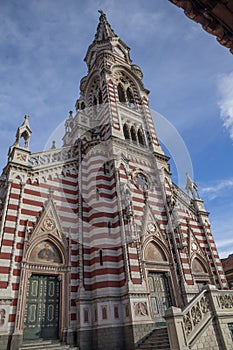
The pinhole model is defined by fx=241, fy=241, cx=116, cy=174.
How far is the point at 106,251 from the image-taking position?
555 inches

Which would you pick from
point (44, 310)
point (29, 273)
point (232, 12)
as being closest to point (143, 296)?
point (44, 310)

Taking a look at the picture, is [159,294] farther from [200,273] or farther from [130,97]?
[130,97]

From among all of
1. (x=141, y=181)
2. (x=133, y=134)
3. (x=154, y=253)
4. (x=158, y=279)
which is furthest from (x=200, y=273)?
(x=133, y=134)

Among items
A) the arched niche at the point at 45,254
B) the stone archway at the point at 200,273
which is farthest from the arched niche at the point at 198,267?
the arched niche at the point at 45,254

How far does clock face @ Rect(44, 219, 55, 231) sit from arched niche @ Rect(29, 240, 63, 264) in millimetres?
741

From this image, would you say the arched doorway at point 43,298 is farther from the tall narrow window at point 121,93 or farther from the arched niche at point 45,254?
the tall narrow window at point 121,93

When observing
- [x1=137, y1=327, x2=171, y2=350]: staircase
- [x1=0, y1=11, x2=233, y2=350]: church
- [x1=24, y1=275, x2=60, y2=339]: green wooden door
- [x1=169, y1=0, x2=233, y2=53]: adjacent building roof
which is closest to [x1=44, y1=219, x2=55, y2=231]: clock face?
[x1=0, y1=11, x2=233, y2=350]: church

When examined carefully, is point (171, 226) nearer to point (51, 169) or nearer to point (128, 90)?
point (51, 169)

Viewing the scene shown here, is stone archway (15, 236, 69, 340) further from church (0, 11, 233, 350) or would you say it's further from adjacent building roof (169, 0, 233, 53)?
adjacent building roof (169, 0, 233, 53)

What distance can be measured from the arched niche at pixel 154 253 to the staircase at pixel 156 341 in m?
3.98

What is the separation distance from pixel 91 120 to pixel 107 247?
12812mm

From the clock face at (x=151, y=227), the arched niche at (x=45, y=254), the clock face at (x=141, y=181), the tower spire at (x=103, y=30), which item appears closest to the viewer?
the arched niche at (x=45, y=254)

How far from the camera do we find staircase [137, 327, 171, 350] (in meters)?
10.3

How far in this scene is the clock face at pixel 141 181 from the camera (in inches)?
713
